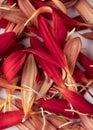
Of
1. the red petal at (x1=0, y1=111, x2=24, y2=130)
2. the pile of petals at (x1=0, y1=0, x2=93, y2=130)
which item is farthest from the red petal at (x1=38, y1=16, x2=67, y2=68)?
the red petal at (x1=0, y1=111, x2=24, y2=130)

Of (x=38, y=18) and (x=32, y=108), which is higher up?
(x=38, y=18)

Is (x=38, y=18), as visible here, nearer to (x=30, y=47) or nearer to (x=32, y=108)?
(x=30, y=47)

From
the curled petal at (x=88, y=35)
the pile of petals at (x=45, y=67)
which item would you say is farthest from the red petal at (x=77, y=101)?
the curled petal at (x=88, y=35)

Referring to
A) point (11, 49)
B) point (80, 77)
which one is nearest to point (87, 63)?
point (80, 77)

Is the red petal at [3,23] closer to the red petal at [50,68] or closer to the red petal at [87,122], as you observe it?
the red petal at [50,68]

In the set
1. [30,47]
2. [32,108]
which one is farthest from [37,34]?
[32,108]
